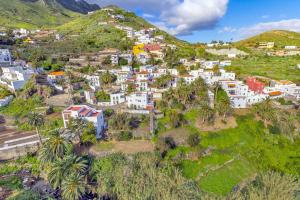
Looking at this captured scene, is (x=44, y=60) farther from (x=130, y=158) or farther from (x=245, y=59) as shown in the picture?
(x=245, y=59)

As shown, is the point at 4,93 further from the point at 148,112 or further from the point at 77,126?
the point at 148,112

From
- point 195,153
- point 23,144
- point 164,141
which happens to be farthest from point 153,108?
point 23,144

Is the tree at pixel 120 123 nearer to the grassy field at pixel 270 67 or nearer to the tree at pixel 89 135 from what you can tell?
→ the tree at pixel 89 135

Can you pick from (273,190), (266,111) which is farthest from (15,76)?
(273,190)

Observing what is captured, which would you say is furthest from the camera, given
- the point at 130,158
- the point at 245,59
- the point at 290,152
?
the point at 245,59

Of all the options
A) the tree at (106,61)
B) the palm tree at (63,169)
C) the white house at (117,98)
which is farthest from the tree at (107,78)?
the palm tree at (63,169)

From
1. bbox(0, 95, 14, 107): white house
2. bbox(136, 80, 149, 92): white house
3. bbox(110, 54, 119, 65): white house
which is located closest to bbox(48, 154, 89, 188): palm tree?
bbox(136, 80, 149, 92): white house
